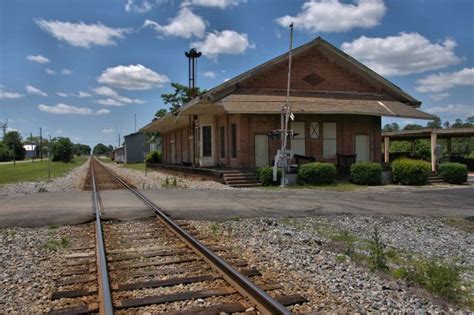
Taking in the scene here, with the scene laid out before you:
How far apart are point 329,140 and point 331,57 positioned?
17.3 feet

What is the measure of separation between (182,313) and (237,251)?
2.79 metres

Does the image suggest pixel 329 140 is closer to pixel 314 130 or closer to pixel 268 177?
pixel 314 130

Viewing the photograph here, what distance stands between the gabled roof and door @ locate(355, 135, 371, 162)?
3760mm

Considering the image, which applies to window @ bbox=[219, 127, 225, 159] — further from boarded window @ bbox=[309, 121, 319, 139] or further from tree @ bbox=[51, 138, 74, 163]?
tree @ bbox=[51, 138, 74, 163]

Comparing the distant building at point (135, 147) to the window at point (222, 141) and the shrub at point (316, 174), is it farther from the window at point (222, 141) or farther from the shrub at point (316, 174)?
the shrub at point (316, 174)

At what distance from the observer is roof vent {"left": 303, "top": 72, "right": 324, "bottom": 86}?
2590 cm

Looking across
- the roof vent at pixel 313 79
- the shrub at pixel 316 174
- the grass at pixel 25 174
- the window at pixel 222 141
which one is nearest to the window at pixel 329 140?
the roof vent at pixel 313 79

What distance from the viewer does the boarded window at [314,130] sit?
24.2m

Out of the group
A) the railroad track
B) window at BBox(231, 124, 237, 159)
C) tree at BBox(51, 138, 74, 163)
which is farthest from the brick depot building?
tree at BBox(51, 138, 74, 163)

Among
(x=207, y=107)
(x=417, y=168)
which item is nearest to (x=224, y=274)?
(x=417, y=168)

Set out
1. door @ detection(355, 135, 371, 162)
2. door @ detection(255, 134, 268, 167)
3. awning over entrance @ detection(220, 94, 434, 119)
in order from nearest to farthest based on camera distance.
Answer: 1. awning over entrance @ detection(220, 94, 434, 119)
2. door @ detection(255, 134, 268, 167)
3. door @ detection(355, 135, 371, 162)

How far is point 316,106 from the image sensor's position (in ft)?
73.9

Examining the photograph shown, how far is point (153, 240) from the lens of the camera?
315 inches

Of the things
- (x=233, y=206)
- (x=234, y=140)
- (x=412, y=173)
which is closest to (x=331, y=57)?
(x=234, y=140)
